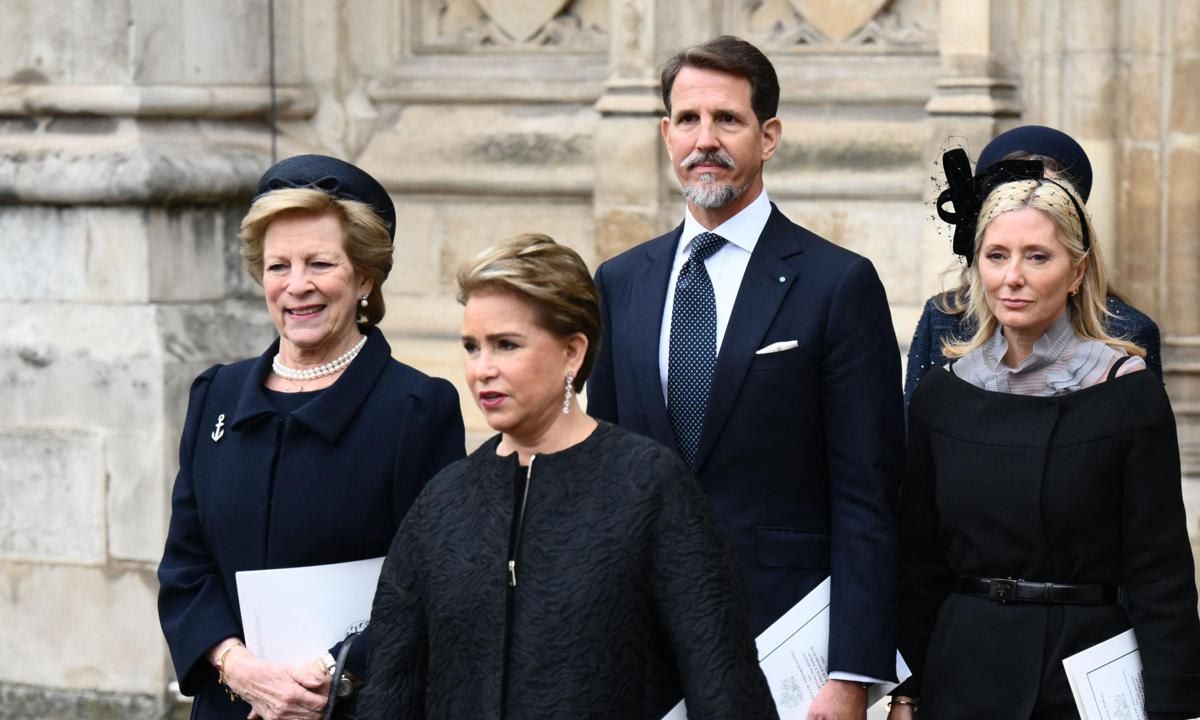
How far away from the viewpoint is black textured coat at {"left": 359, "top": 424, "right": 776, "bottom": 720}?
3.21 metres

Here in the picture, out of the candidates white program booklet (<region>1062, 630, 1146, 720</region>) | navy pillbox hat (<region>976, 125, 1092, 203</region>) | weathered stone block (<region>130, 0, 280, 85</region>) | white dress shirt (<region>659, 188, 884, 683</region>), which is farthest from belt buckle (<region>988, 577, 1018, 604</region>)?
weathered stone block (<region>130, 0, 280, 85</region>)

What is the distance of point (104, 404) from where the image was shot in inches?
276

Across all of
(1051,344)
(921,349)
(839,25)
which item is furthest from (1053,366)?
(839,25)

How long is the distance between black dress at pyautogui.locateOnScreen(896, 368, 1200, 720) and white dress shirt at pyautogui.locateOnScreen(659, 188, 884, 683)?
0.47 metres

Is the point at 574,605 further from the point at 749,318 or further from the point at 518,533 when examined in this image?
the point at 749,318

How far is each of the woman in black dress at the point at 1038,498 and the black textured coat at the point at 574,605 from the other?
2.61ft

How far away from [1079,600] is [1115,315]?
96 cm

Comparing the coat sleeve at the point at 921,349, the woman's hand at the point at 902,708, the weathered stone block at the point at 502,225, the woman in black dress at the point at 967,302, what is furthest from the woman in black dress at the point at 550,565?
the weathered stone block at the point at 502,225

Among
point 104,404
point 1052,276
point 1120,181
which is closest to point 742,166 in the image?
point 1052,276

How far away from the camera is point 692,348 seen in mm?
4113

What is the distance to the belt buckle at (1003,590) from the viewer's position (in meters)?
3.91

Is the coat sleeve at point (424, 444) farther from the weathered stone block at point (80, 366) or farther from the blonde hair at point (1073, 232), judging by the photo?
the weathered stone block at point (80, 366)

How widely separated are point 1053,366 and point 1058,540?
0.33 meters

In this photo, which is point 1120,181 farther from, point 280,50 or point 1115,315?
point 280,50
